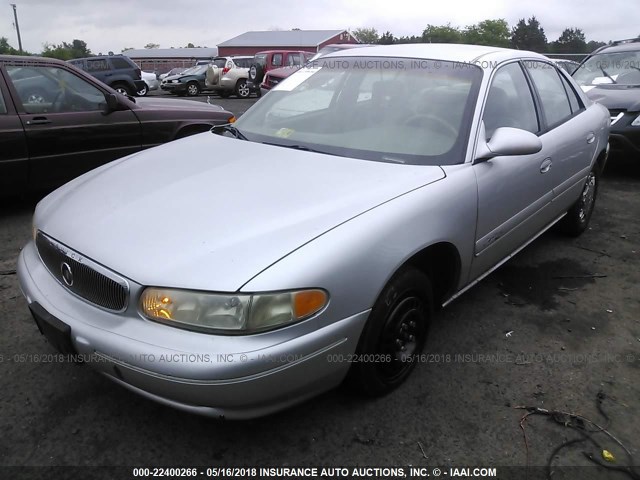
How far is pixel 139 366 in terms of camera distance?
180 cm

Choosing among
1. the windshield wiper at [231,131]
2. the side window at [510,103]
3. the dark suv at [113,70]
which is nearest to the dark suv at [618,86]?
the side window at [510,103]

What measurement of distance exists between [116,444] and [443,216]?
1.73m

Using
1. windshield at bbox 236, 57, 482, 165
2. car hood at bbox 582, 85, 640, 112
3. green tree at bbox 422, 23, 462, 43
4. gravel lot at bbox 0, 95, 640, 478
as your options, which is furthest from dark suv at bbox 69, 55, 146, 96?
green tree at bbox 422, 23, 462, 43

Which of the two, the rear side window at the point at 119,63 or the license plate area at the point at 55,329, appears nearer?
the license plate area at the point at 55,329

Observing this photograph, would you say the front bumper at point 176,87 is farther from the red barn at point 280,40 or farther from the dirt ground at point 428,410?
the red barn at point 280,40

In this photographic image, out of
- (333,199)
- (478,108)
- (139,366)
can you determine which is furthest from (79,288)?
(478,108)

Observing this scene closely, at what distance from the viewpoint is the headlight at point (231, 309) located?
1.76 m

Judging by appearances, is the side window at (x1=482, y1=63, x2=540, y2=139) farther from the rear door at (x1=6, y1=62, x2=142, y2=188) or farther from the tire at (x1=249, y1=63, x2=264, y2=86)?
the tire at (x1=249, y1=63, x2=264, y2=86)

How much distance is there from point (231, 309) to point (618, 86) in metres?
7.15

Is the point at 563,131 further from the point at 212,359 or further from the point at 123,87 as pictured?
the point at 123,87

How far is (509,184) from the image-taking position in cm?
283

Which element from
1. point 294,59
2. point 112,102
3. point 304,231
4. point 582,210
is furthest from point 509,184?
point 294,59

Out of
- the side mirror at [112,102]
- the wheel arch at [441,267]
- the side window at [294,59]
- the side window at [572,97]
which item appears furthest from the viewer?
the side window at [294,59]

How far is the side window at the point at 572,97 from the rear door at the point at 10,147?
4646mm
